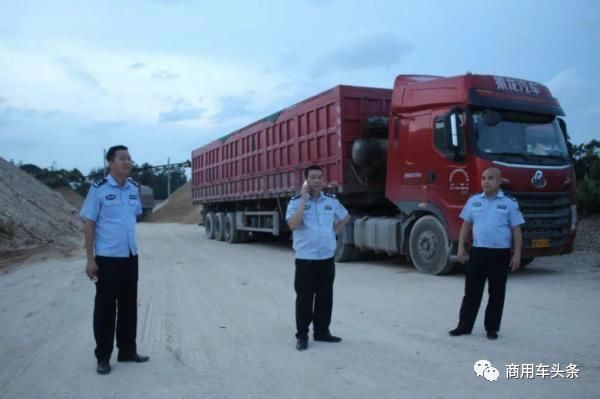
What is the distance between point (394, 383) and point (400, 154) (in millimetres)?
5827

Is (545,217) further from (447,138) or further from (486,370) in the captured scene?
(486,370)

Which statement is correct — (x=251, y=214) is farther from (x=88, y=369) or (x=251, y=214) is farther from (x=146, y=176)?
(x=146, y=176)

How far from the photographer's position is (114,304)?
13.8 feet

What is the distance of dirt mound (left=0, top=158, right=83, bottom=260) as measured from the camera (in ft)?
46.0

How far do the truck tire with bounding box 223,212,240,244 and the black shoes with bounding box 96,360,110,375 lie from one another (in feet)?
43.4

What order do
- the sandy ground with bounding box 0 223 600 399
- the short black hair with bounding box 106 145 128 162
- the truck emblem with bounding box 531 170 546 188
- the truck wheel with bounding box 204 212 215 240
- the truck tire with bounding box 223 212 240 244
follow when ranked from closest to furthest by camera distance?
the sandy ground with bounding box 0 223 600 399, the short black hair with bounding box 106 145 128 162, the truck emblem with bounding box 531 170 546 188, the truck tire with bounding box 223 212 240 244, the truck wheel with bounding box 204 212 215 240

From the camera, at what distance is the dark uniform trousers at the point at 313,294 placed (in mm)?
4633

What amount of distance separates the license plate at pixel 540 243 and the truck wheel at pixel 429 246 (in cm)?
122

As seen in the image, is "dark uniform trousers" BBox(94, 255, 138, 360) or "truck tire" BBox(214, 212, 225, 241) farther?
"truck tire" BBox(214, 212, 225, 241)

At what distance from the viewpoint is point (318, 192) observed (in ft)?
15.4

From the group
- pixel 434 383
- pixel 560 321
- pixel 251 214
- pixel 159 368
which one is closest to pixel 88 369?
pixel 159 368

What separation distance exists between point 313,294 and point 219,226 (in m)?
14.5

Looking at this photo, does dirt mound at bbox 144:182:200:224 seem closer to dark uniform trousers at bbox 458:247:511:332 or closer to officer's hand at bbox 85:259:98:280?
dark uniform trousers at bbox 458:247:511:332

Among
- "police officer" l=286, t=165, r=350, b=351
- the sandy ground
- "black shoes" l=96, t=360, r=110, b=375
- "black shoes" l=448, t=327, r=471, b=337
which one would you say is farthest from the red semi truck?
"black shoes" l=96, t=360, r=110, b=375
